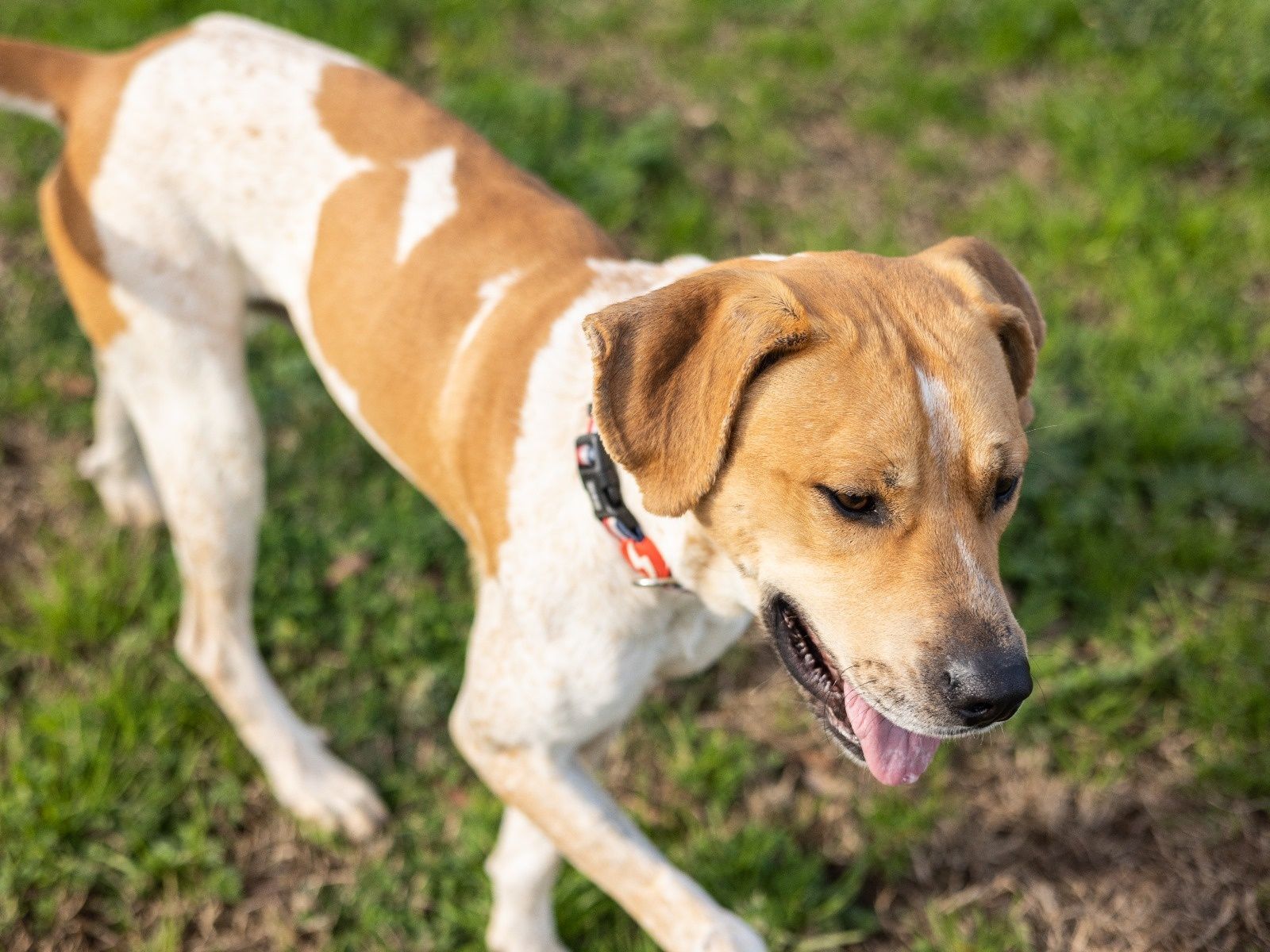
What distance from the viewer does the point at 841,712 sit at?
2555mm

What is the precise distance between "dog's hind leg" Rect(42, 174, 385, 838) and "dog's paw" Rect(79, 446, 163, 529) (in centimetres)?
69

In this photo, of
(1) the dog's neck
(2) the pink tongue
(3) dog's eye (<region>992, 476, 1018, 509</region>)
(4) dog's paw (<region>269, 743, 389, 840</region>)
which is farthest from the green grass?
(3) dog's eye (<region>992, 476, 1018, 509</region>)

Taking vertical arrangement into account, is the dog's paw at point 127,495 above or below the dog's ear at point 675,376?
below

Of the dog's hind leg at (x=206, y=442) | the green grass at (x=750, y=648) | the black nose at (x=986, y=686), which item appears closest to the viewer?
the black nose at (x=986, y=686)

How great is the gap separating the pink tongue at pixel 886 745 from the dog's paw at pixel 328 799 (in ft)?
5.98

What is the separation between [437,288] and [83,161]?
3.73 ft

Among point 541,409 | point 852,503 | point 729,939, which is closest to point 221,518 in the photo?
point 541,409

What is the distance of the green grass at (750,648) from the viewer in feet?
11.7

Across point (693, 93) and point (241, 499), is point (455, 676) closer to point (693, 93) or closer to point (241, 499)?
point (241, 499)

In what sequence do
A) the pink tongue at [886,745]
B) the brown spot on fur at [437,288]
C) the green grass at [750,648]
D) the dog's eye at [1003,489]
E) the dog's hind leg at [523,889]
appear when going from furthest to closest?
1. the green grass at [750,648]
2. the dog's hind leg at [523,889]
3. the brown spot on fur at [437,288]
4. the pink tongue at [886,745]
5. the dog's eye at [1003,489]

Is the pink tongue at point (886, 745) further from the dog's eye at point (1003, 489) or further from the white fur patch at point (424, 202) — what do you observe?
the white fur patch at point (424, 202)

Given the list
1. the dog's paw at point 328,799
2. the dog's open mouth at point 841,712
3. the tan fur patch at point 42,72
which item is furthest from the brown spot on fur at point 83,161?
the dog's open mouth at point 841,712

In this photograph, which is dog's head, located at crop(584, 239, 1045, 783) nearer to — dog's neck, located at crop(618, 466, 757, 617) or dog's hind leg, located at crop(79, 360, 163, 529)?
dog's neck, located at crop(618, 466, 757, 617)

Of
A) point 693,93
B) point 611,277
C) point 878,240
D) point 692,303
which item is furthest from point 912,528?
point 693,93
